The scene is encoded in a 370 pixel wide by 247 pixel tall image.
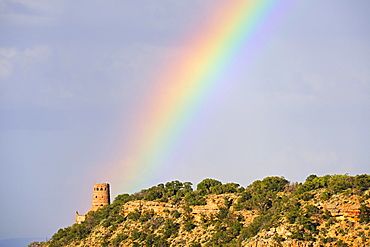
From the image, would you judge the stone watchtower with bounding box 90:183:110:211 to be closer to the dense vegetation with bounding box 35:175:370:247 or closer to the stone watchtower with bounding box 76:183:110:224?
the stone watchtower with bounding box 76:183:110:224

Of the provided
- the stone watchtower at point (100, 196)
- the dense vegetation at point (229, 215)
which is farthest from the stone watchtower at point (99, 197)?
the dense vegetation at point (229, 215)

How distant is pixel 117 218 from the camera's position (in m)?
112

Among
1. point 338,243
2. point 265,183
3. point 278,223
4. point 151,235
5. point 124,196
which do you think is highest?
point 124,196

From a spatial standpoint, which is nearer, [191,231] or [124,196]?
[191,231]

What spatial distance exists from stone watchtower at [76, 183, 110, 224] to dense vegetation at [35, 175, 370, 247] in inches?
182

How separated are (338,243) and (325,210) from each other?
7.69 meters

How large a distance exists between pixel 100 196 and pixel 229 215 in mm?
47076

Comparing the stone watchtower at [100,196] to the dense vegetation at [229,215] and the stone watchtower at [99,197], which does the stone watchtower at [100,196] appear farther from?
the dense vegetation at [229,215]

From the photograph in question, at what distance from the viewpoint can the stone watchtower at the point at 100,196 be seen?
12912 cm

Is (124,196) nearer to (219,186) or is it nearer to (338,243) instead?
(219,186)

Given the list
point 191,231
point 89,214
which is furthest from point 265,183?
point 89,214

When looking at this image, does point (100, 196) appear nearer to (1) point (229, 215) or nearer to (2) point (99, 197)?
(2) point (99, 197)

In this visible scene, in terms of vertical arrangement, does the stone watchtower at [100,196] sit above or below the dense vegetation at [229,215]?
above

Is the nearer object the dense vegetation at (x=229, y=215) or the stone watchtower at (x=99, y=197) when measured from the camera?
the dense vegetation at (x=229, y=215)
